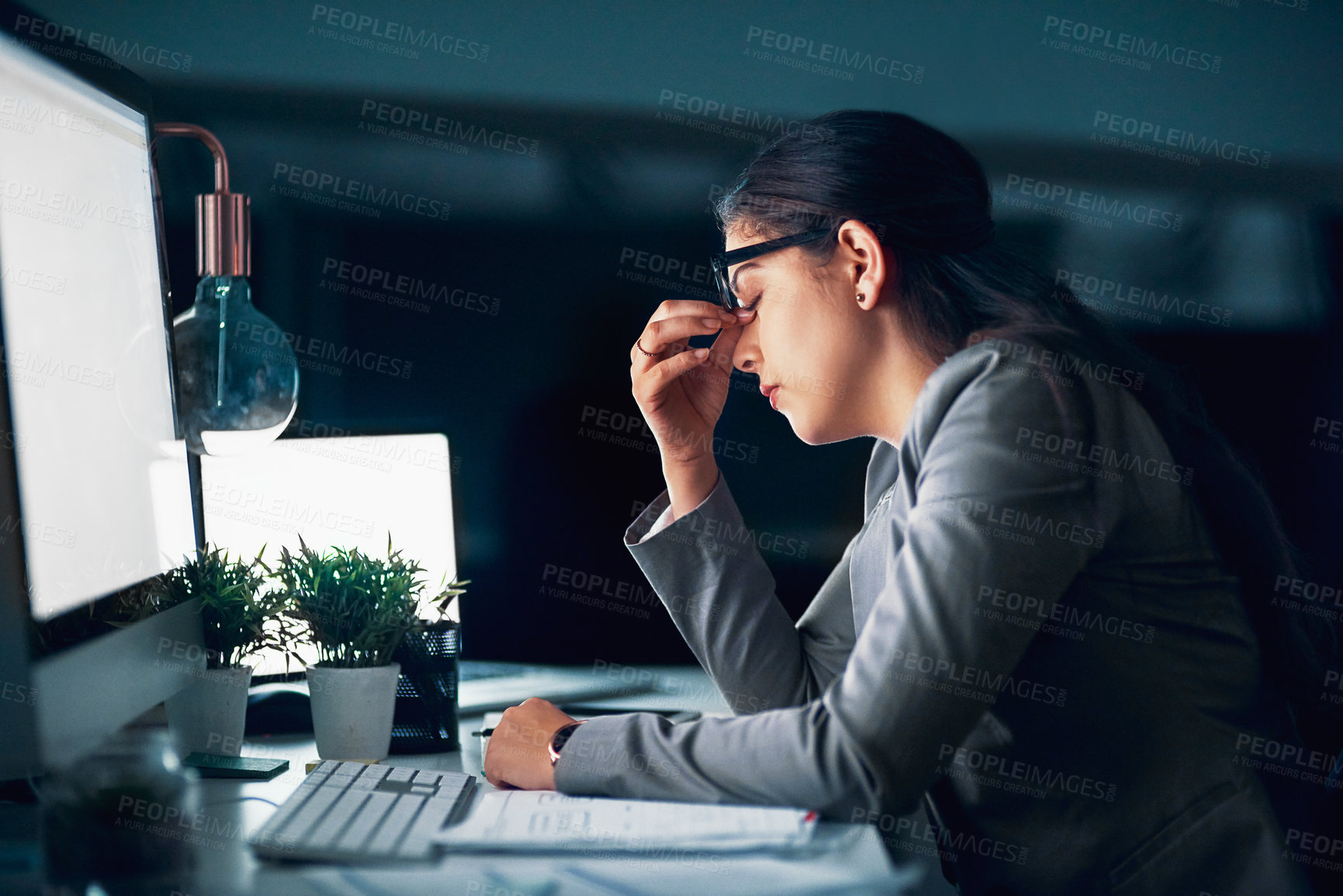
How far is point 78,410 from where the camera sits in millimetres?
920

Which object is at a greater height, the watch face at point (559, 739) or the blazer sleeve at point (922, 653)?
the blazer sleeve at point (922, 653)

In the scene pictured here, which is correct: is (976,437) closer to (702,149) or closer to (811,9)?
(702,149)

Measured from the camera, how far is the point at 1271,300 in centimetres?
192

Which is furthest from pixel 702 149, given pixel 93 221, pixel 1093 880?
pixel 1093 880

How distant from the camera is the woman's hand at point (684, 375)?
1.26 metres

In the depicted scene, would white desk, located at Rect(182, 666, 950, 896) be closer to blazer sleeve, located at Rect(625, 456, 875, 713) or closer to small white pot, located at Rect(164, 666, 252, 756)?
small white pot, located at Rect(164, 666, 252, 756)
